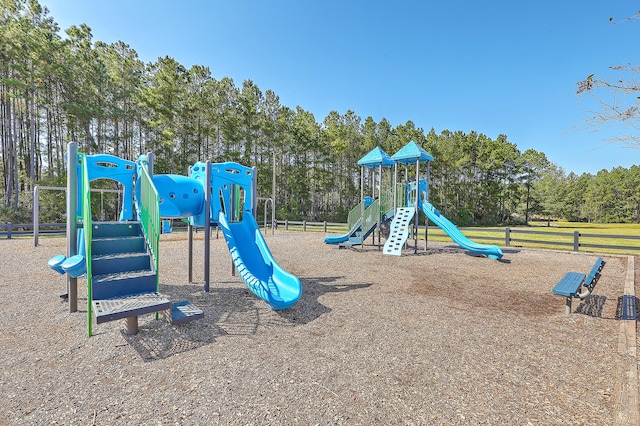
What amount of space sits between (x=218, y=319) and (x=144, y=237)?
1854 millimetres

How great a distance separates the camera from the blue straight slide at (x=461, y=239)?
1078cm

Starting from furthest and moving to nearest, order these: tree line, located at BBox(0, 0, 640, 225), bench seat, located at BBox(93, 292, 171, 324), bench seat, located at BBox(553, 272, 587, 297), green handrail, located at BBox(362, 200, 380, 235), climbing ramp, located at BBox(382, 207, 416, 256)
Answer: tree line, located at BBox(0, 0, 640, 225) < green handrail, located at BBox(362, 200, 380, 235) < climbing ramp, located at BBox(382, 207, 416, 256) < bench seat, located at BBox(553, 272, 587, 297) < bench seat, located at BBox(93, 292, 171, 324)

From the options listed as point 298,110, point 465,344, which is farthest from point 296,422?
point 298,110

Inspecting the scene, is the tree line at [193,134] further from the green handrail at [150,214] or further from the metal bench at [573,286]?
the metal bench at [573,286]

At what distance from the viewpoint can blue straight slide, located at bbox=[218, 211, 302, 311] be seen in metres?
4.93

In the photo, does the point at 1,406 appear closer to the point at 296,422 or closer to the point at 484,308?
the point at 296,422

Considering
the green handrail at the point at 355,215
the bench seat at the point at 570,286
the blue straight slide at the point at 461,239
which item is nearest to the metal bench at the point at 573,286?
the bench seat at the point at 570,286

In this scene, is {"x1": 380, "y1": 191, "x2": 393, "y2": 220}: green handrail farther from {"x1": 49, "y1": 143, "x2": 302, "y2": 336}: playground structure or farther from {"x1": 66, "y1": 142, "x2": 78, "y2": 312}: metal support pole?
{"x1": 66, "y1": 142, "x2": 78, "y2": 312}: metal support pole

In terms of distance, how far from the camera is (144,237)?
→ 479 centimetres

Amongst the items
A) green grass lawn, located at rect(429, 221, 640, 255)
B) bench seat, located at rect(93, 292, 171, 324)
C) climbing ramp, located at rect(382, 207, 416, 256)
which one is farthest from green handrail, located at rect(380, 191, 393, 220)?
bench seat, located at rect(93, 292, 171, 324)

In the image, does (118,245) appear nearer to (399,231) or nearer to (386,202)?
(399,231)

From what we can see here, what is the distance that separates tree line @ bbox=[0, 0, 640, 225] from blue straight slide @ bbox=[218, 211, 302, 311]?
52.4ft

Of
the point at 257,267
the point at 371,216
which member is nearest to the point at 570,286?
the point at 257,267

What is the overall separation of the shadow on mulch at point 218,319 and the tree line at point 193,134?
1656cm
